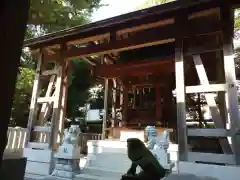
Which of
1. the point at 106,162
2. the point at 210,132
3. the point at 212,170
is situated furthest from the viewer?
the point at 106,162

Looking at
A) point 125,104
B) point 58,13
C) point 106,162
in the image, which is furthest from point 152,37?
point 125,104

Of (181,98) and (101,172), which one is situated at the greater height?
(181,98)

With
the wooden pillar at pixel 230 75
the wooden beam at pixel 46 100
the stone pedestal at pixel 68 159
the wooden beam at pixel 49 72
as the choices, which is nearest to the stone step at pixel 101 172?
the stone pedestal at pixel 68 159

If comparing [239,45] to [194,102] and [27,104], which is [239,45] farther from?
[27,104]

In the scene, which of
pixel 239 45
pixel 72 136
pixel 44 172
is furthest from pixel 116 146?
pixel 239 45

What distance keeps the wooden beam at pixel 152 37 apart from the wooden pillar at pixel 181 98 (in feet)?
0.57

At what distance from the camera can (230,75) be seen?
413 cm

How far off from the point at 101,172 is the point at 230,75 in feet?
11.7

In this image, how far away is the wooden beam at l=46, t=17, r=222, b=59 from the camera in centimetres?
457

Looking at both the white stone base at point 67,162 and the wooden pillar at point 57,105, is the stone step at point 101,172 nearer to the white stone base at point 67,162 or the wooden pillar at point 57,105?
the white stone base at point 67,162

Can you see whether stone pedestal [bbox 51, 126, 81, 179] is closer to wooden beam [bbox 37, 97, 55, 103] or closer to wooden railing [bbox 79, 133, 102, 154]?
wooden beam [bbox 37, 97, 55, 103]

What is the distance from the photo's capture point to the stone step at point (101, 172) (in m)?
4.95

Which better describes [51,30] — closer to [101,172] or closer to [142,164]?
[101,172]

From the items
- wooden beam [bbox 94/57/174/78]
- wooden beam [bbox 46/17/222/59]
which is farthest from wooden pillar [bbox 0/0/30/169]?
wooden beam [bbox 94/57/174/78]
